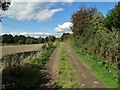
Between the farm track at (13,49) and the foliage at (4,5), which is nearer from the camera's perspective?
the foliage at (4,5)

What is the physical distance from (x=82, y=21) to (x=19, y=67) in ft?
77.9

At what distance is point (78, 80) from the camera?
13250 millimetres

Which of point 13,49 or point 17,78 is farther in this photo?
point 13,49

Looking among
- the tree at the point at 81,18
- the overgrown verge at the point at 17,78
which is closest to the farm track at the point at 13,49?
the tree at the point at 81,18

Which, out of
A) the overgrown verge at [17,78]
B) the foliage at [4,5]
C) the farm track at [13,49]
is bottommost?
the overgrown verge at [17,78]

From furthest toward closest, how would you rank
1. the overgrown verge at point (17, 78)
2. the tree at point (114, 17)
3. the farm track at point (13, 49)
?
1. the farm track at point (13, 49)
2. the tree at point (114, 17)
3. the overgrown verge at point (17, 78)

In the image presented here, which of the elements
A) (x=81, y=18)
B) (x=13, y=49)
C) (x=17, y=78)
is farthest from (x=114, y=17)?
(x=13, y=49)

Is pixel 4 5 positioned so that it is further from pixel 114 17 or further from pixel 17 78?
pixel 114 17

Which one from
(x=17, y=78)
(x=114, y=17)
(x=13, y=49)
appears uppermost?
(x=114, y=17)

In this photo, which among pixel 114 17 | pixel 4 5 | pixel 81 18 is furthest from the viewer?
pixel 81 18

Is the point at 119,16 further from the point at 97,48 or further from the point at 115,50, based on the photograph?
the point at 115,50

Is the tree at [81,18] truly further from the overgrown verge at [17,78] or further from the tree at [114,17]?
the overgrown verge at [17,78]

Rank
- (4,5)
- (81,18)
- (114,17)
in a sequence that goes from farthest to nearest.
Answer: (81,18) < (114,17) < (4,5)

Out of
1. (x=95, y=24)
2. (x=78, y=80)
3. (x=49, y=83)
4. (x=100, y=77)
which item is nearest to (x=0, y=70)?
(x=49, y=83)
